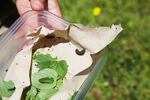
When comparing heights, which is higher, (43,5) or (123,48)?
(43,5)

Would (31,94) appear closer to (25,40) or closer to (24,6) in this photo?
(25,40)

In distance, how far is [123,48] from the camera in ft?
8.75

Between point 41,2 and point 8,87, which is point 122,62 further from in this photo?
point 8,87

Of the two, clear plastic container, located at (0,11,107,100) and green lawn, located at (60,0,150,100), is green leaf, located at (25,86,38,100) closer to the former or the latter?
clear plastic container, located at (0,11,107,100)

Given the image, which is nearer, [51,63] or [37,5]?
[51,63]

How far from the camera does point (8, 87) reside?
1.44 m

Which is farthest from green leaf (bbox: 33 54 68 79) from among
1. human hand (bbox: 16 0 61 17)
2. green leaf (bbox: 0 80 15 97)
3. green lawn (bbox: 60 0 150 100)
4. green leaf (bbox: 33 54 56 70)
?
green lawn (bbox: 60 0 150 100)

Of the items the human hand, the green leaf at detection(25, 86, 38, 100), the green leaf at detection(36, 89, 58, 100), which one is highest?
the human hand

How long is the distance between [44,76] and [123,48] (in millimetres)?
1227

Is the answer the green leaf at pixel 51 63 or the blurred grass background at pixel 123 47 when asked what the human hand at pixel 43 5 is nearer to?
the green leaf at pixel 51 63

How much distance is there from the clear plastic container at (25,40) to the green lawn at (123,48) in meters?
0.98

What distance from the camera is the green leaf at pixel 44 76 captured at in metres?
1.48

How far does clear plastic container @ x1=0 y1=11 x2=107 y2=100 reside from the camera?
1.45 meters

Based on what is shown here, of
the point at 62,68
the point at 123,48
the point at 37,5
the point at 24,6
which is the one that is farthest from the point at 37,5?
the point at 123,48
